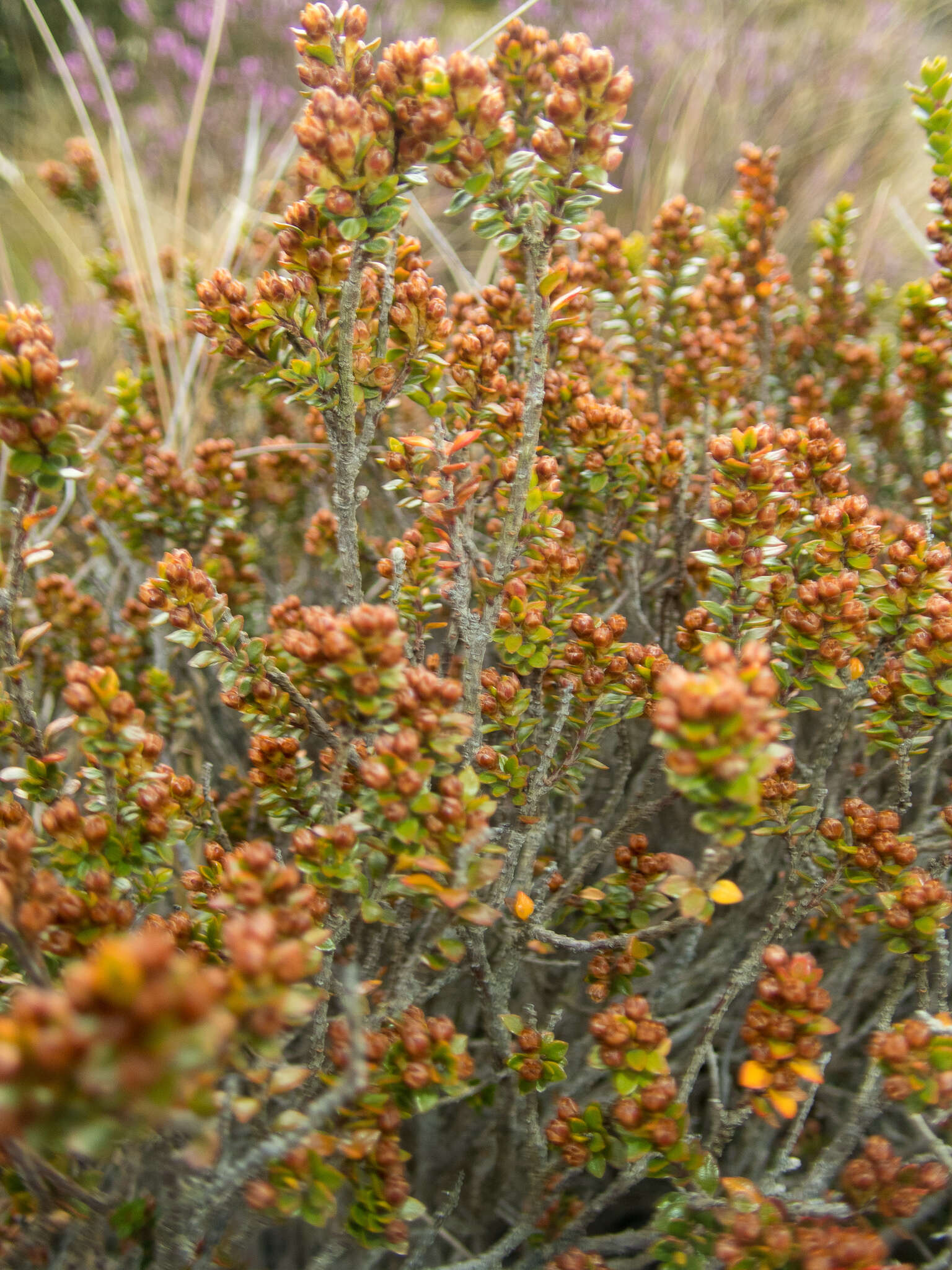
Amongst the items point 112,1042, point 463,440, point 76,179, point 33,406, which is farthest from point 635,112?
point 112,1042

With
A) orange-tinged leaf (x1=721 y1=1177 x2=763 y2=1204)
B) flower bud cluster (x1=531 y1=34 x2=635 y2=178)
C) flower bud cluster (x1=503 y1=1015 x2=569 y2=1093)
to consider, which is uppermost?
flower bud cluster (x1=531 y1=34 x2=635 y2=178)

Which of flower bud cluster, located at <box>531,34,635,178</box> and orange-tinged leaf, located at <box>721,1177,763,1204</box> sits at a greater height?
flower bud cluster, located at <box>531,34,635,178</box>

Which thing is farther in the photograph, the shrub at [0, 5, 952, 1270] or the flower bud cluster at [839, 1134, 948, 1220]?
the flower bud cluster at [839, 1134, 948, 1220]

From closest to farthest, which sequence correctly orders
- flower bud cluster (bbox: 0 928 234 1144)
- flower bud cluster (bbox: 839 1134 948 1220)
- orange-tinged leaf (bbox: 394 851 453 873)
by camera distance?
flower bud cluster (bbox: 0 928 234 1144), orange-tinged leaf (bbox: 394 851 453 873), flower bud cluster (bbox: 839 1134 948 1220)

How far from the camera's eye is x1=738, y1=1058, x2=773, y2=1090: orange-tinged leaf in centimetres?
87

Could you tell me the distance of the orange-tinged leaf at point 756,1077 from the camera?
34.1 inches

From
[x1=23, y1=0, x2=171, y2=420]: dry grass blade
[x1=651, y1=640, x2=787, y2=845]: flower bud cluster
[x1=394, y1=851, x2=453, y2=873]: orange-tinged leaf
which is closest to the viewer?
[x1=651, y1=640, x2=787, y2=845]: flower bud cluster

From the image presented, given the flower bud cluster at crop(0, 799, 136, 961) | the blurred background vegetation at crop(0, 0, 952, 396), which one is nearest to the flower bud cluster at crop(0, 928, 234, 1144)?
the flower bud cluster at crop(0, 799, 136, 961)

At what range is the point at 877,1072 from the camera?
955 mm

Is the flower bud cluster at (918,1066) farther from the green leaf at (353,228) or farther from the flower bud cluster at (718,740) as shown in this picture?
the green leaf at (353,228)

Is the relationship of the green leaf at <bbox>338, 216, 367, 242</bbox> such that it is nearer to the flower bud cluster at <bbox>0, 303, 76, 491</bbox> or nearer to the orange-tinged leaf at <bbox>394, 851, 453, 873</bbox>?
the flower bud cluster at <bbox>0, 303, 76, 491</bbox>

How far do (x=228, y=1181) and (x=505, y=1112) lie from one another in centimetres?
57

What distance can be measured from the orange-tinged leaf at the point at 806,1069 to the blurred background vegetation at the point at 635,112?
137 inches

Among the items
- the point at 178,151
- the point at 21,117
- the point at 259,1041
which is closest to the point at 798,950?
the point at 259,1041
